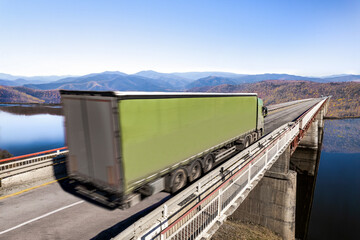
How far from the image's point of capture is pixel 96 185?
646cm

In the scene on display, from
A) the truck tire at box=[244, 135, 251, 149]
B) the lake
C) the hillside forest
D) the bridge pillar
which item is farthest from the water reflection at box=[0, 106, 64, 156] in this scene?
the hillside forest

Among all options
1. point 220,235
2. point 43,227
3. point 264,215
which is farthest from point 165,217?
point 264,215

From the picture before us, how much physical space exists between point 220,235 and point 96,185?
1246 cm

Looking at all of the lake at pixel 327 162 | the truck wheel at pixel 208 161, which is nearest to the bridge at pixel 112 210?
the truck wheel at pixel 208 161

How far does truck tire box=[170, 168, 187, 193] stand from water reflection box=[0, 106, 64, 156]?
4050 centimetres

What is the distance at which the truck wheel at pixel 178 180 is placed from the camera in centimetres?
769

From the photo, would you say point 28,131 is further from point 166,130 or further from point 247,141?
point 166,130

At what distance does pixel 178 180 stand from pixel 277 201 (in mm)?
11573

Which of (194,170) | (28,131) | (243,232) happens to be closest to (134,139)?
(194,170)

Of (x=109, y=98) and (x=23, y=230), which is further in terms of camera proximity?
(x=23, y=230)

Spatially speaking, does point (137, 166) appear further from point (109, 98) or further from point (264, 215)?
point (264, 215)

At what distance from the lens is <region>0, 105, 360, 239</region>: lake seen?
2677 cm

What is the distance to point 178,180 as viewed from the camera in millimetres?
8102

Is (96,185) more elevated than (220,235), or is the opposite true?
(96,185)
